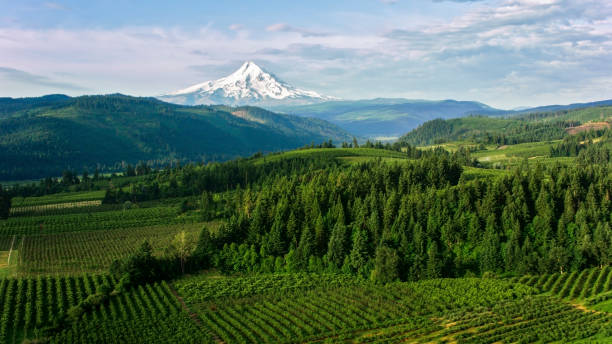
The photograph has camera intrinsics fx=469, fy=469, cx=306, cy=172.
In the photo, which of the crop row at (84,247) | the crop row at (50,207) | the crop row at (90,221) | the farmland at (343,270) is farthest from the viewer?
the crop row at (50,207)

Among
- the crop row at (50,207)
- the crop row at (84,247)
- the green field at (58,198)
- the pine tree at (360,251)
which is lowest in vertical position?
the crop row at (84,247)

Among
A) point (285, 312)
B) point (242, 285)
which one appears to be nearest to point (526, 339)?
point (285, 312)

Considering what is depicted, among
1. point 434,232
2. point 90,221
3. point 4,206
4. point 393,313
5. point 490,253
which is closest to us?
point 393,313

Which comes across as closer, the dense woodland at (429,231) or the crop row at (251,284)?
the crop row at (251,284)

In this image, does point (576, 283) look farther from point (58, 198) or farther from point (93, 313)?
point (58, 198)

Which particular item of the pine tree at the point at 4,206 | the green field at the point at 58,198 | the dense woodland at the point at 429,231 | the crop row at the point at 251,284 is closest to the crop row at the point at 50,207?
the green field at the point at 58,198

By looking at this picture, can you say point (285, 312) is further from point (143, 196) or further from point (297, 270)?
point (143, 196)

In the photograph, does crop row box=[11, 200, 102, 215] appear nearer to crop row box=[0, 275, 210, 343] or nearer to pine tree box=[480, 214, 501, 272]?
crop row box=[0, 275, 210, 343]

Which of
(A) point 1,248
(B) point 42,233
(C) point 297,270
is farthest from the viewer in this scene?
(B) point 42,233

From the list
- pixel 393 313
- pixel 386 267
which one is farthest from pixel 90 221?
pixel 393 313

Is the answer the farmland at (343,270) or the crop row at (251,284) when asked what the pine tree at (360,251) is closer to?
the farmland at (343,270)

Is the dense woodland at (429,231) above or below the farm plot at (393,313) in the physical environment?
above

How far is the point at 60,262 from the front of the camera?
92688 mm

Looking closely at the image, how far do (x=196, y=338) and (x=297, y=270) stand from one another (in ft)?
103
